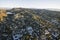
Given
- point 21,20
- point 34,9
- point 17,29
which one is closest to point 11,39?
point 17,29

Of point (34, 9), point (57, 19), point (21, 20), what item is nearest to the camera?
point (21, 20)

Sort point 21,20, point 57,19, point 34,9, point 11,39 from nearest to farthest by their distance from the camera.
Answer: point 11,39 < point 21,20 < point 57,19 < point 34,9

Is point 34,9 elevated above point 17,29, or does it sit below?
above

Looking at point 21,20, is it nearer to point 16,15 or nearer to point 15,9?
point 16,15

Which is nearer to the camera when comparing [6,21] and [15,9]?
[6,21]

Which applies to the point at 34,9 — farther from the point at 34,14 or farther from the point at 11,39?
the point at 11,39

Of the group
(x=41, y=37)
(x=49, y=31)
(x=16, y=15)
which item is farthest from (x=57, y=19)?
(x=16, y=15)
